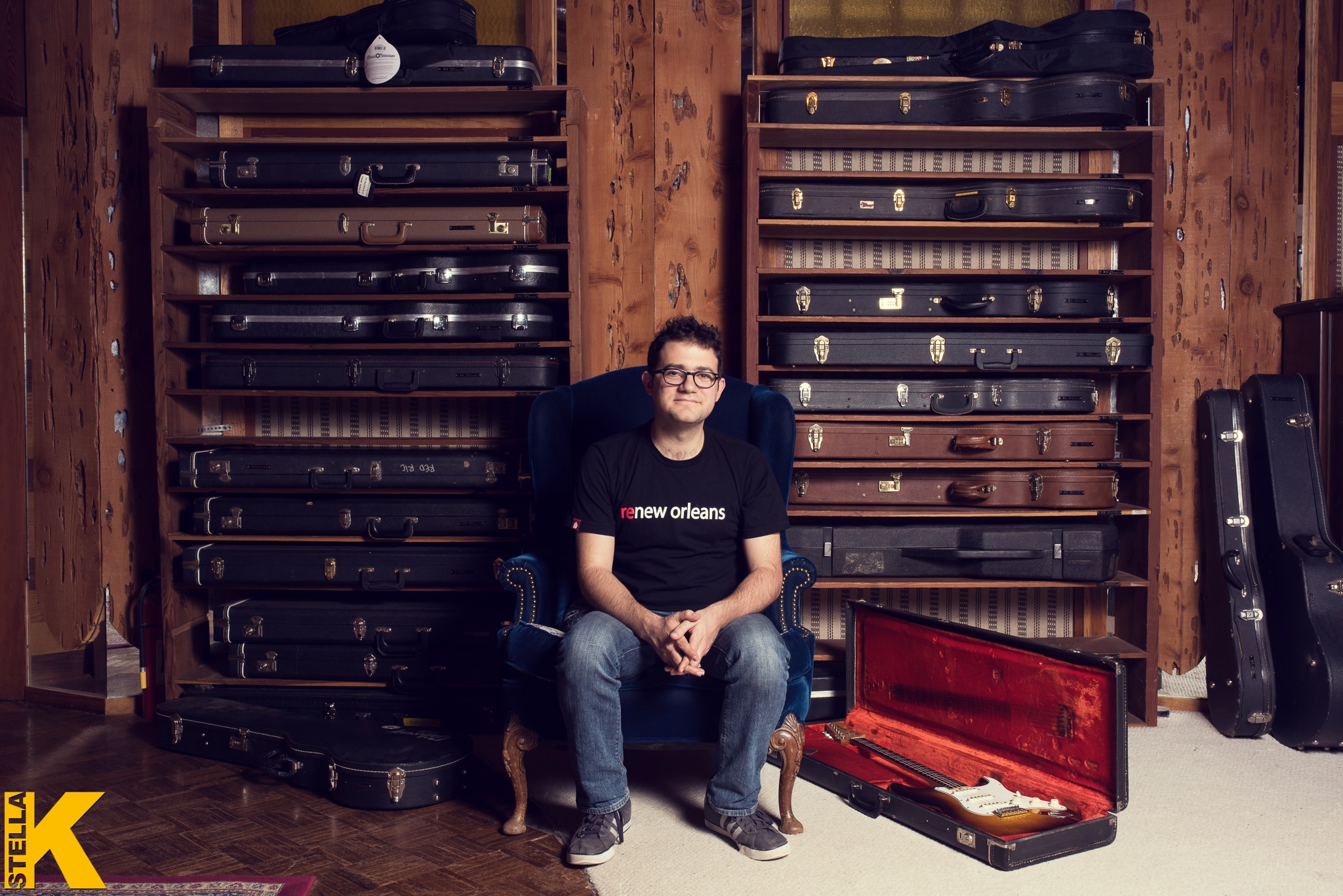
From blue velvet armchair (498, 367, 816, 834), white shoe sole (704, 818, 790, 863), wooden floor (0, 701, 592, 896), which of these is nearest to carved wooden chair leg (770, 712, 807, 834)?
blue velvet armchair (498, 367, 816, 834)

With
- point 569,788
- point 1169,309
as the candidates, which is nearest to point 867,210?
point 1169,309

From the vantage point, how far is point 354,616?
3.29 metres

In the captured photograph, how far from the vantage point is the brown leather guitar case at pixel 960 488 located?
3.28 meters

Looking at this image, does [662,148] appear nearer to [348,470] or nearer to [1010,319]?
[1010,319]

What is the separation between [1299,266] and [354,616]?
3.59m

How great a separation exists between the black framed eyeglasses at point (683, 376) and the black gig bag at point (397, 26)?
5.20 feet

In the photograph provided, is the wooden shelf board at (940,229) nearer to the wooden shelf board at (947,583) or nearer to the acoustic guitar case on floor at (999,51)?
the acoustic guitar case on floor at (999,51)

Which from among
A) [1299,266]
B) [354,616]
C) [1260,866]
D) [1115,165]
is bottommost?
[1260,866]

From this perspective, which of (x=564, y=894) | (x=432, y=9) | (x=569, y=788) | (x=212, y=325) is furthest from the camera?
(x=212, y=325)

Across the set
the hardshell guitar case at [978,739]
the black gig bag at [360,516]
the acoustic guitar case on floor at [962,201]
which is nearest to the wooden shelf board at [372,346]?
the black gig bag at [360,516]

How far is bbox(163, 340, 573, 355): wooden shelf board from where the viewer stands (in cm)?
329

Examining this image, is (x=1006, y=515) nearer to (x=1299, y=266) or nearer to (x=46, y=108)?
Answer: (x=1299, y=266)

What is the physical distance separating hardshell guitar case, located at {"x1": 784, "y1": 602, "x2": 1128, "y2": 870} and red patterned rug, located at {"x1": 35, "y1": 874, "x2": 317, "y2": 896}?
140 cm

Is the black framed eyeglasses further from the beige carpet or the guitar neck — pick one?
the guitar neck
